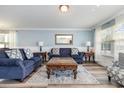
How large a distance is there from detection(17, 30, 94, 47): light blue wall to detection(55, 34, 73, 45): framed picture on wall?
177 mm

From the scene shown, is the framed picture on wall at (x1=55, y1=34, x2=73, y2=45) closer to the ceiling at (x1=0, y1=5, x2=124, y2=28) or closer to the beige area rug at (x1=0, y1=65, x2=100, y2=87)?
the ceiling at (x1=0, y1=5, x2=124, y2=28)

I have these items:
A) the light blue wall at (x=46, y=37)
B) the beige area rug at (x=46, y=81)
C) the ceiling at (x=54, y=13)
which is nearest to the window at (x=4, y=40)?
the light blue wall at (x=46, y=37)

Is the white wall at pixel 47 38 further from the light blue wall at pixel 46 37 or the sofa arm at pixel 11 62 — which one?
the sofa arm at pixel 11 62

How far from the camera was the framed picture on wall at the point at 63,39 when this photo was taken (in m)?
10.3

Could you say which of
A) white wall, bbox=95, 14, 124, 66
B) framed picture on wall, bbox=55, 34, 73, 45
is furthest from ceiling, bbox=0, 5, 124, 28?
framed picture on wall, bbox=55, 34, 73, 45

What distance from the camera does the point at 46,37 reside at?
1039 cm

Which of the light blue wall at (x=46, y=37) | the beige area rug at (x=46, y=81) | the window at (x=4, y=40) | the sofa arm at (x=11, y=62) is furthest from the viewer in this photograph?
the light blue wall at (x=46, y=37)

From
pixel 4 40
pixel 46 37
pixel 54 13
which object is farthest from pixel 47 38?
pixel 54 13

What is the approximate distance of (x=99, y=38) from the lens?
903cm

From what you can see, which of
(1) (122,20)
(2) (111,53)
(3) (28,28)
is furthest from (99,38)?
(3) (28,28)

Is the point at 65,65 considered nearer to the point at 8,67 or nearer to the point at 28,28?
the point at 8,67

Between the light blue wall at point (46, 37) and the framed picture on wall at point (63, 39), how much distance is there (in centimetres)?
18

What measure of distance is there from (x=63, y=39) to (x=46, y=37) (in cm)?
101
